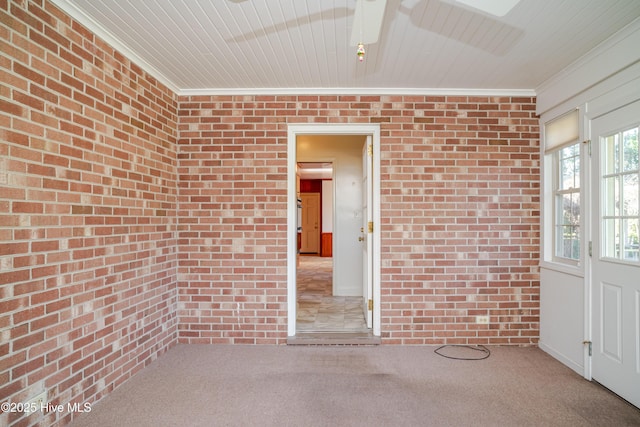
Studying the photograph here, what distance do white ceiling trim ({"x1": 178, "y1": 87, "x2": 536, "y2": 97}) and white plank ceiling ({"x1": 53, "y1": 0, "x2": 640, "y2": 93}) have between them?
0.07 m

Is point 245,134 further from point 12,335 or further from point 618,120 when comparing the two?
point 618,120

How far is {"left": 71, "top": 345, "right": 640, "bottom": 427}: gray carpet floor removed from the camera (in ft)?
7.92

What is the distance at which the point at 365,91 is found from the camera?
3861 millimetres

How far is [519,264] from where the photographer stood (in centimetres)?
381

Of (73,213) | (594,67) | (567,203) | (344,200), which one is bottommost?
(73,213)

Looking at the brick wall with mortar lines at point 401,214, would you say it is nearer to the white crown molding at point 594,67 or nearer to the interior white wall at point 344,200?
the white crown molding at point 594,67

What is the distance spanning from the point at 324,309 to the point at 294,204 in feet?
5.90

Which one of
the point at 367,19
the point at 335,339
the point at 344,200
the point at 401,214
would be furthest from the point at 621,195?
the point at 344,200

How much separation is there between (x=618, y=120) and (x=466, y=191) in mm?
1384

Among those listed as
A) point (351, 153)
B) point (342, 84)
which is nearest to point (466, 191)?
point (342, 84)

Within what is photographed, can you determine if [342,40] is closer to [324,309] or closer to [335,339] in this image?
[335,339]

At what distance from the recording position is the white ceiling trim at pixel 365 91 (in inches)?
151

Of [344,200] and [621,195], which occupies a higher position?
[344,200]

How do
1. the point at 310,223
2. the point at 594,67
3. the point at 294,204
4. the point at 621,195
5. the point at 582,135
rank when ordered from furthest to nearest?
the point at 310,223 → the point at 294,204 → the point at 582,135 → the point at 594,67 → the point at 621,195
